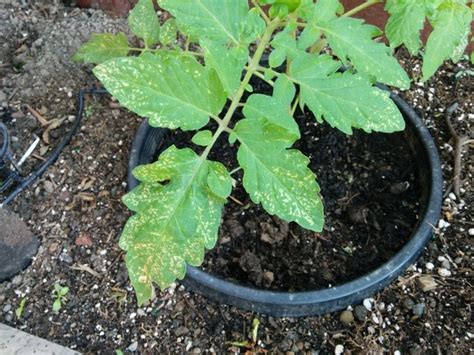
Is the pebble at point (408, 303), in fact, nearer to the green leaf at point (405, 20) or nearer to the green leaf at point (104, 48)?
the green leaf at point (405, 20)

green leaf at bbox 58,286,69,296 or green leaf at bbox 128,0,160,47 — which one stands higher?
green leaf at bbox 128,0,160,47

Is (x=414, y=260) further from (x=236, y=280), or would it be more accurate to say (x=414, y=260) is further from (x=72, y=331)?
(x=72, y=331)

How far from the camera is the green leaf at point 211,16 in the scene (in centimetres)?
111

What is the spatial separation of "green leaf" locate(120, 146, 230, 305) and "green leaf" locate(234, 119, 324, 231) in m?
0.07

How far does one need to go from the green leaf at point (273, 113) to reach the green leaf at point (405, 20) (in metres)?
0.30

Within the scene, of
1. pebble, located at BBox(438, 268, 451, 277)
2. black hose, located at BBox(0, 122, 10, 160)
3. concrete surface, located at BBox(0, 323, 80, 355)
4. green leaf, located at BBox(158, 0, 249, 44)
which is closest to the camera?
green leaf, located at BBox(158, 0, 249, 44)

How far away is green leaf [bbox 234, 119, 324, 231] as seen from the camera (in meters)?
1.04

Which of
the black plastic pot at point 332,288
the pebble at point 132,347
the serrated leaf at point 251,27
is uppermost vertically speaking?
the serrated leaf at point 251,27

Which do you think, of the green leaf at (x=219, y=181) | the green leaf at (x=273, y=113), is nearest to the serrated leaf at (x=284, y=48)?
the green leaf at (x=273, y=113)

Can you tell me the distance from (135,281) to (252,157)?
1.04ft

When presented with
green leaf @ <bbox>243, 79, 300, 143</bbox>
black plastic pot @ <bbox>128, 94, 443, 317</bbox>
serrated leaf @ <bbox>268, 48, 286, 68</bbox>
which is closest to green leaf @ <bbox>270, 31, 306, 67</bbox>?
serrated leaf @ <bbox>268, 48, 286, 68</bbox>

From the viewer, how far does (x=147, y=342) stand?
1.51m

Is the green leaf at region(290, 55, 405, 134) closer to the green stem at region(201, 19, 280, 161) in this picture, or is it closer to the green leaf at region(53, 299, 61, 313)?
the green stem at region(201, 19, 280, 161)

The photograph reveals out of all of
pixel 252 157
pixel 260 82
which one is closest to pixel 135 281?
pixel 252 157
